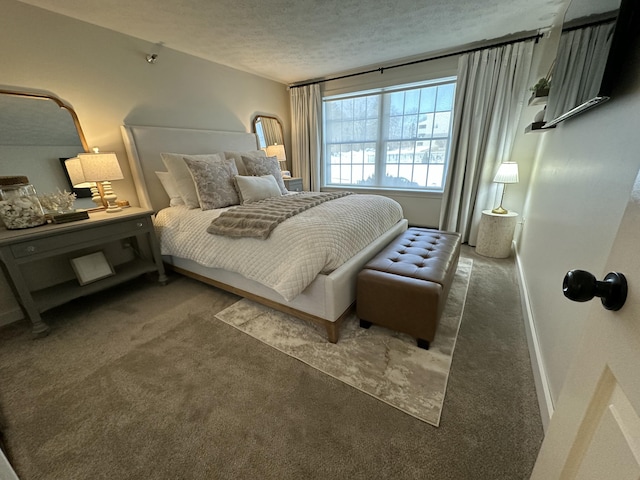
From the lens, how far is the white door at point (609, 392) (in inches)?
13.9

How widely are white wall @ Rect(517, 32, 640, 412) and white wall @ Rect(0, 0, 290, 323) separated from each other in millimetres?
3439

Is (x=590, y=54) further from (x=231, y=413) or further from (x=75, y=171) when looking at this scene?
(x=75, y=171)

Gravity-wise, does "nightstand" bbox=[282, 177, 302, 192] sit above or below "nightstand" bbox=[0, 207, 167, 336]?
above

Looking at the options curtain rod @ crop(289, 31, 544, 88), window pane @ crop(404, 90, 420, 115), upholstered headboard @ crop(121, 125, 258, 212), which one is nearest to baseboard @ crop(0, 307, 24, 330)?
upholstered headboard @ crop(121, 125, 258, 212)

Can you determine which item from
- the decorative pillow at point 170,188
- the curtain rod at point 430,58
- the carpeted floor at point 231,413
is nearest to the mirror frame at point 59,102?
the decorative pillow at point 170,188

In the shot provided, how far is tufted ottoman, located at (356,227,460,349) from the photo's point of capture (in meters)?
1.45

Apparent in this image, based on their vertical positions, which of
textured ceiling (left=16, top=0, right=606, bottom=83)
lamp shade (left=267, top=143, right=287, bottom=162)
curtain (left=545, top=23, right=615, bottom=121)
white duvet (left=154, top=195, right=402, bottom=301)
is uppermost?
textured ceiling (left=16, top=0, right=606, bottom=83)

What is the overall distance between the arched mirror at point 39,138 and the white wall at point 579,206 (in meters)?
3.43

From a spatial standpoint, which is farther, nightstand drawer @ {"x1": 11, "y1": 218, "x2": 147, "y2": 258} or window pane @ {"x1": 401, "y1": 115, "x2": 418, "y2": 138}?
window pane @ {"x1": 401, "y1": 115, "x2": 418, "y2": 138}

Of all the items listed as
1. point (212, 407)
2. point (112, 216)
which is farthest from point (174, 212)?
point (212, 407)

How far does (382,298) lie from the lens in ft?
5.12

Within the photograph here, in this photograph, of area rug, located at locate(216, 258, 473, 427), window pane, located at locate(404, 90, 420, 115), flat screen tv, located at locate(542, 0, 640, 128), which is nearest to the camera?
flat screen tv, located at locate(542, 0, 640, 128)

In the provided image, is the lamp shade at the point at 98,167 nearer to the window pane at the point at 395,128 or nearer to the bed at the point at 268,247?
the bed at the point at 268,247

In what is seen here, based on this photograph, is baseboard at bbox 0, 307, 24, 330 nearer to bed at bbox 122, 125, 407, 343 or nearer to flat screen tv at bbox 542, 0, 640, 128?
bed at bbox 122, 125, 407, 343
